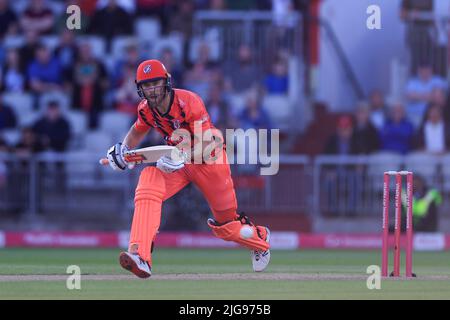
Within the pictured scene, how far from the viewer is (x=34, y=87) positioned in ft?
63.2

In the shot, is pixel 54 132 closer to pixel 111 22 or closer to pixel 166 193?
pixel 111 22

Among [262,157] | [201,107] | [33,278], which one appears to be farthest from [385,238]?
[262,157]

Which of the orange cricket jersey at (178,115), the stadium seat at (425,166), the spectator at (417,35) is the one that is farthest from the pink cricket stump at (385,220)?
the spectator at (417,35)

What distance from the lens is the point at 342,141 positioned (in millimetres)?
18469

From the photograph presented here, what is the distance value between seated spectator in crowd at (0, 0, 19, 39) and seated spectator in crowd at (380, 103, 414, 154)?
20.3ft

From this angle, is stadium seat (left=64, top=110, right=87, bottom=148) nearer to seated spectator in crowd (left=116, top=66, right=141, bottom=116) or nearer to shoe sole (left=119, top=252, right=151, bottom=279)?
seated spectator in crowd (left=116, top=66, right=141, bottom=116)

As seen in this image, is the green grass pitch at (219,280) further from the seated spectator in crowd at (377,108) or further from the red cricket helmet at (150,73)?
the seated spectator in crowd at (377,108)

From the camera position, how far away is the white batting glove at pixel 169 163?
10445mm

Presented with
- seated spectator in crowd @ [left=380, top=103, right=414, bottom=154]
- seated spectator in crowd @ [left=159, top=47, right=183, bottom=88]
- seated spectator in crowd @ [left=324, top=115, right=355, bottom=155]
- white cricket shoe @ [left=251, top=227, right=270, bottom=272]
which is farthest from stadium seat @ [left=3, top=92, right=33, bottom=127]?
white cricket shoe @ [left=251, top=227, right=270, bottom=272]

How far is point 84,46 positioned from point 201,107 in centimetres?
863

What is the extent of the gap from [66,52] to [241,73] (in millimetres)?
2678

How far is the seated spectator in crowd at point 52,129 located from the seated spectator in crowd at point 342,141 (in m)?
3.79

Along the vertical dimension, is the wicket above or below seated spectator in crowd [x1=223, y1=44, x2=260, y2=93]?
below

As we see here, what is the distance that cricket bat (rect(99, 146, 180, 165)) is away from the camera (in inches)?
413
